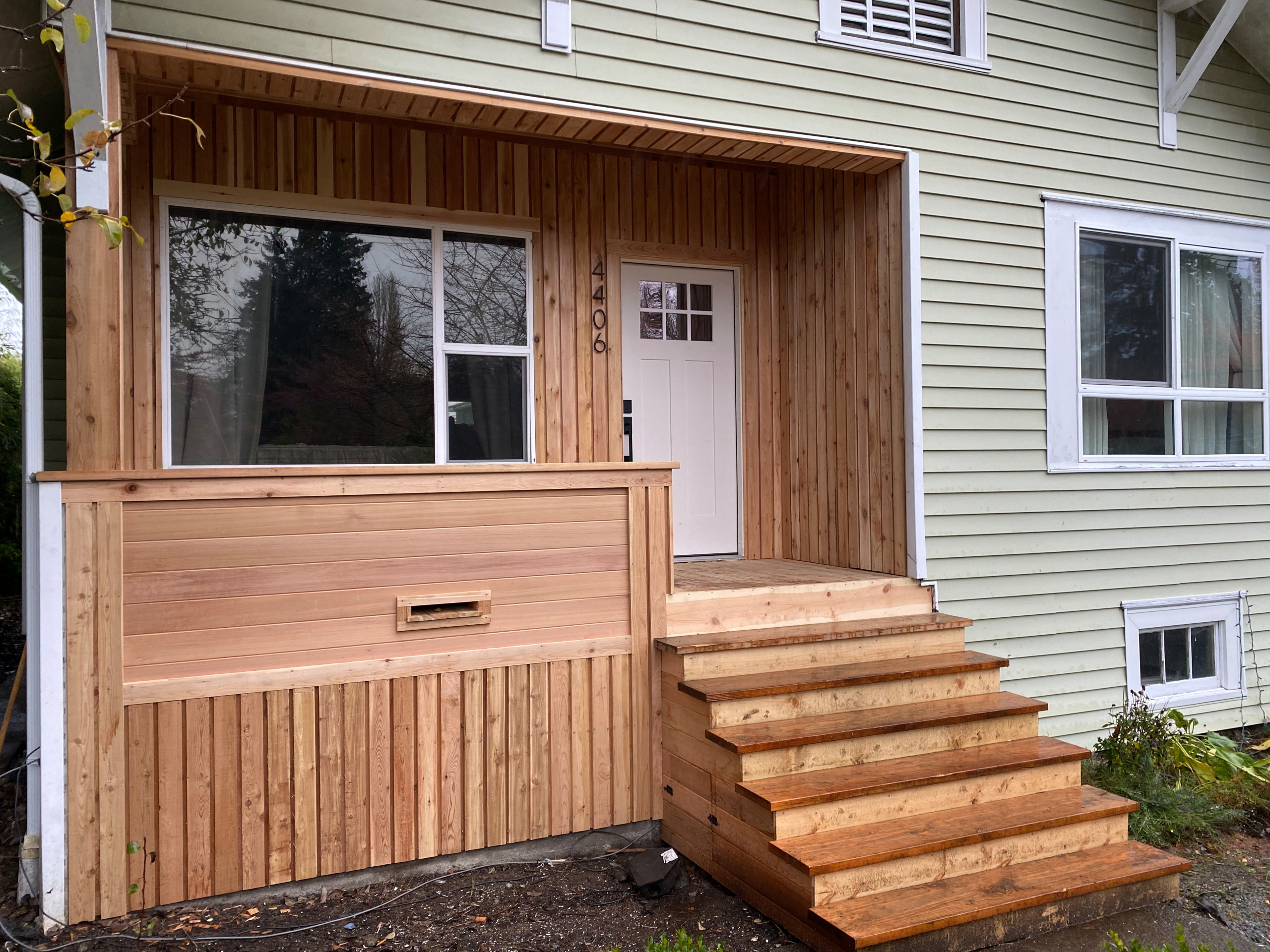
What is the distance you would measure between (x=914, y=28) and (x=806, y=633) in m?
3.29

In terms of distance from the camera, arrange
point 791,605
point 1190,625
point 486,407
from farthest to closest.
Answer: point 1190,625
point 486,407
point 791,605

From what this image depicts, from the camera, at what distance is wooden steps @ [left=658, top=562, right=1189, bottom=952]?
10.1ft

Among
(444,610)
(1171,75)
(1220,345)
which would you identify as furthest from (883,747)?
(1171,75)

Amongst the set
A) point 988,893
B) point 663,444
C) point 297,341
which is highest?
point 297,341

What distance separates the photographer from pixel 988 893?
3100mm

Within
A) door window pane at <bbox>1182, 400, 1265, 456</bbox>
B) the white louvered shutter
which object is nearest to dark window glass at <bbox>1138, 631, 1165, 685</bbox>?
door window pane at <bbox>1182, 400, 1265, 456</bbox>

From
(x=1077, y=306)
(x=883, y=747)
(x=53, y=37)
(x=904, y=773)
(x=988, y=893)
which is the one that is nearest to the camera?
(x=53, y=37)

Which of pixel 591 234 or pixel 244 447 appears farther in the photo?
pixel 591 234

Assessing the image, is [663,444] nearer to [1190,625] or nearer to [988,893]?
[988,893]

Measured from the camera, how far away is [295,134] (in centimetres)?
463

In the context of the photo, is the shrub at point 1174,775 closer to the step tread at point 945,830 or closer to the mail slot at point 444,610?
the step tread at point 945,830

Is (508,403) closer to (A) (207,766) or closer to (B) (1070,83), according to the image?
(A) (207,766)

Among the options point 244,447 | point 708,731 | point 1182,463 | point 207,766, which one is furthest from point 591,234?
point 1182,463

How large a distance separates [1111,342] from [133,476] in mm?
5187
